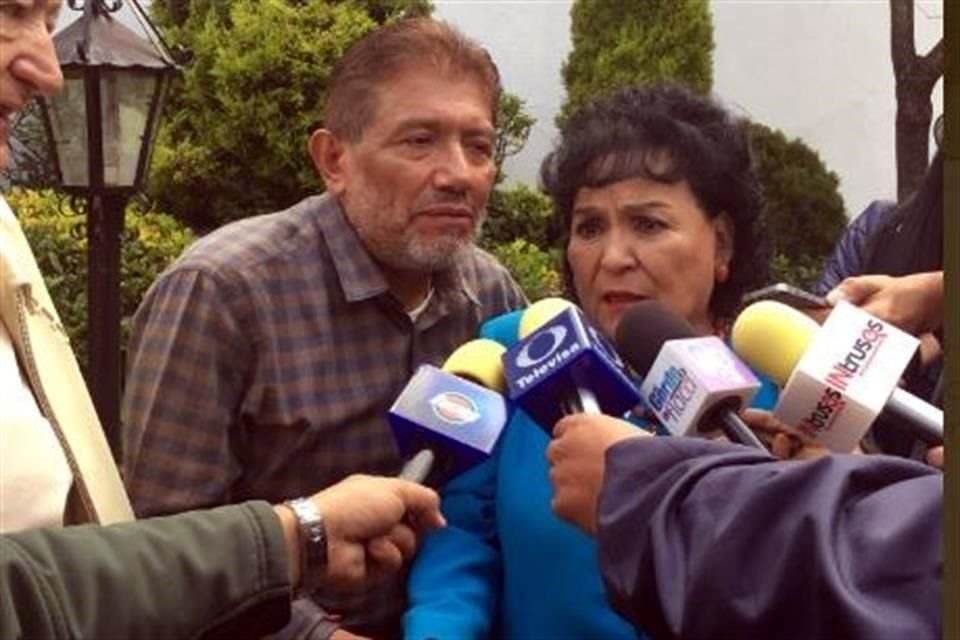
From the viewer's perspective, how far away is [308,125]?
A: 8.91 m

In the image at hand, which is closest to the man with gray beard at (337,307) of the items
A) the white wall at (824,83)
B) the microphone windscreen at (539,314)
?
the microphone windscreen at (539,314)

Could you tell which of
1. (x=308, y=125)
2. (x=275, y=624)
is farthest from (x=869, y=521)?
(x=308, y=125)

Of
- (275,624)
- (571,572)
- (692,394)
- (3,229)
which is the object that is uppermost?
(3,229)

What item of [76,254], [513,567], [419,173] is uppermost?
[419,173]

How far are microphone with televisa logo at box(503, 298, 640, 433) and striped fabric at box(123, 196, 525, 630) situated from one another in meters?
0.51

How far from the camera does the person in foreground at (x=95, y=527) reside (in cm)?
130

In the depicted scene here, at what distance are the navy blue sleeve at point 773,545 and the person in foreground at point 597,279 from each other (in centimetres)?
61

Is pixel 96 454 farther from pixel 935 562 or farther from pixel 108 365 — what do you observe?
pixel 108 365

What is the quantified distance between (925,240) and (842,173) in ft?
28.0

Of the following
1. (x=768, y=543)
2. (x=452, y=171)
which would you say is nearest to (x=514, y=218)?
(x=452, y=171)

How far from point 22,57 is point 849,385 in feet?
2.70

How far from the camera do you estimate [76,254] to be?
23.5ft

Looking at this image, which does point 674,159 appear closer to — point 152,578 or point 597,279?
point 597,279

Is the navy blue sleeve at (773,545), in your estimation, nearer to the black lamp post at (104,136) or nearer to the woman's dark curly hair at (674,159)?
the woman's dark curly hair at (674,159)
